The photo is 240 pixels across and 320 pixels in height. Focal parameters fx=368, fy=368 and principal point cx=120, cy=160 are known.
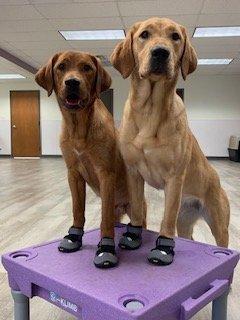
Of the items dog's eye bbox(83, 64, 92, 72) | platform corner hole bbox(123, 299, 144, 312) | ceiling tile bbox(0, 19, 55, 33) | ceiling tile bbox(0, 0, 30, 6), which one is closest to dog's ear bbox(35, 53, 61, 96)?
dog's eye bbox(83, 64, 92, 72)

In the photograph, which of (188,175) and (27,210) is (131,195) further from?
(27,210)

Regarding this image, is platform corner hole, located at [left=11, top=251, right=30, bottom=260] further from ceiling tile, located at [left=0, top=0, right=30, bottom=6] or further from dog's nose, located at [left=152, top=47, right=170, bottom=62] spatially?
ceiling tile, located at [left=0, top=0, right=30, bottom=6]

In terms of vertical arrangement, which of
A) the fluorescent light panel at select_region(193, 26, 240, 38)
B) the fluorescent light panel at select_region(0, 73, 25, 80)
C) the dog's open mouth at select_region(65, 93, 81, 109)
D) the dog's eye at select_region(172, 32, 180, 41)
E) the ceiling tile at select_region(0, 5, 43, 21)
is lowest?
the dog's open mouth at select_region(65, 93, 81, 109)

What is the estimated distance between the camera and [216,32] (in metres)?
7.35

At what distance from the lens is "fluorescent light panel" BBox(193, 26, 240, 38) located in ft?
23.0

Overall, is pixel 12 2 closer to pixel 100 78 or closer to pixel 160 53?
pixel 100 78

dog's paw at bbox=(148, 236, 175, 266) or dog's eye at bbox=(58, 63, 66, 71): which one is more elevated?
dog's eye at bbox=(58, 63, 66, 71)

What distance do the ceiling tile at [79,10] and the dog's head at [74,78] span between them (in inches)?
179

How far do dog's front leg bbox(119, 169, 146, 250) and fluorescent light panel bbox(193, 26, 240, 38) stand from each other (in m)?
6.09

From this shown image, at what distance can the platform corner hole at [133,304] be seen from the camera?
1056mm

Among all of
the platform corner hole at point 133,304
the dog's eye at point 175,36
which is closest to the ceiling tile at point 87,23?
the dog's eye at point 175,36

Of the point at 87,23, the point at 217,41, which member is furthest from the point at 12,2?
the point at 217,41

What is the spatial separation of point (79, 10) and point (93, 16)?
37 centimetres

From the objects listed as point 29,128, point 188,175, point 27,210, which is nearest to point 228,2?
point 27,210
